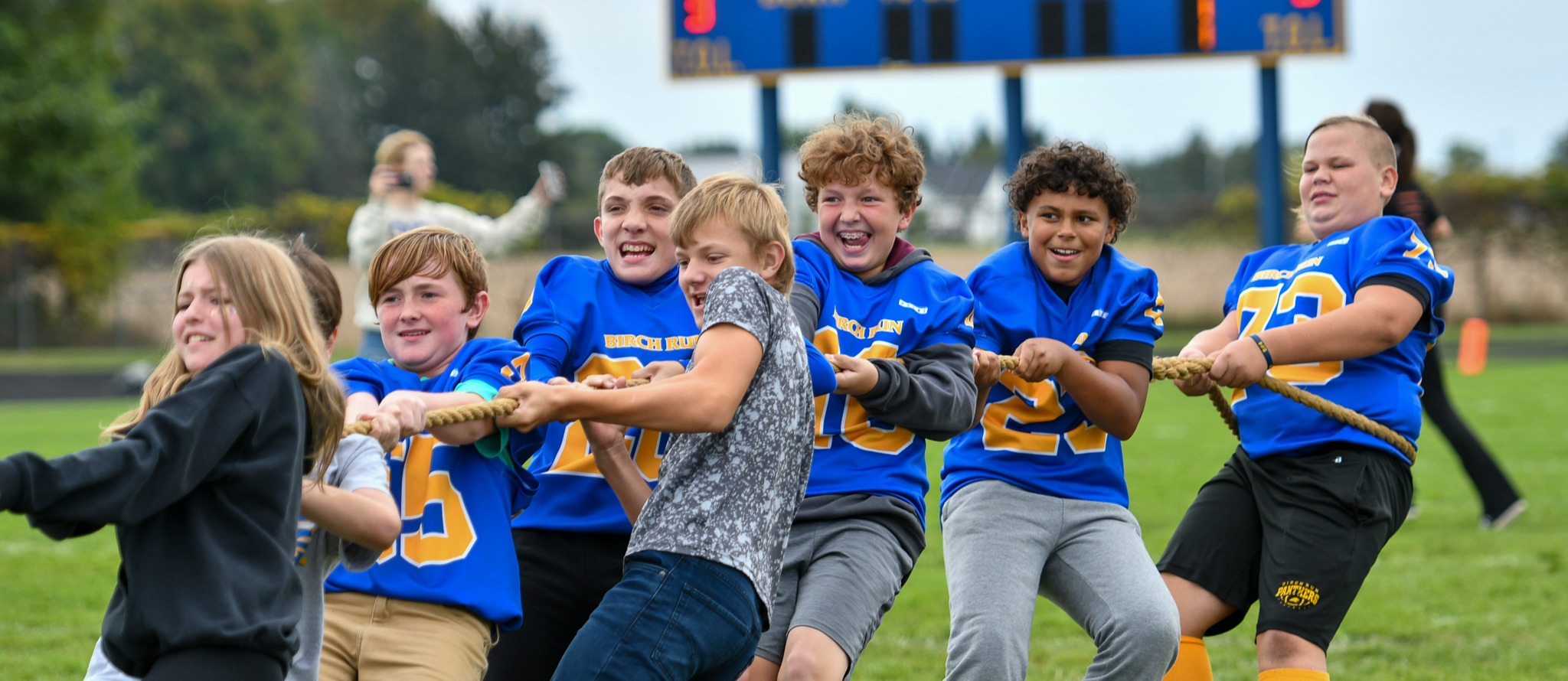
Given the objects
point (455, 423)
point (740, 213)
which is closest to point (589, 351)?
point (455, 423)

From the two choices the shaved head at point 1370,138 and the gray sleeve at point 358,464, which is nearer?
the gray sleeve at point 358,464

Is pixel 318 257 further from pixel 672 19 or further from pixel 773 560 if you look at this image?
pixel 672 19

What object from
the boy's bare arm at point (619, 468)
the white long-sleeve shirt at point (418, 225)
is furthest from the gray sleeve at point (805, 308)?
the white long-sleeve shirt at point (418, 225)

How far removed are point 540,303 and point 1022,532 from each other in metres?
1.29

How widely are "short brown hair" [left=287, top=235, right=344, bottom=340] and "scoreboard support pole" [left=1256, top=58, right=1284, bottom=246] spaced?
574 inches

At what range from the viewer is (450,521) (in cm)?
300

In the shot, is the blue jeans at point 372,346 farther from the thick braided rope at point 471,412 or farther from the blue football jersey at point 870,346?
the thick braided rope at point 471,412

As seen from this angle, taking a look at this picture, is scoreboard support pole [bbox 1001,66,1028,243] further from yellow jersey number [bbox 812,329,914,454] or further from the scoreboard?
yellow jersey number [bbox 812,329,914,454]

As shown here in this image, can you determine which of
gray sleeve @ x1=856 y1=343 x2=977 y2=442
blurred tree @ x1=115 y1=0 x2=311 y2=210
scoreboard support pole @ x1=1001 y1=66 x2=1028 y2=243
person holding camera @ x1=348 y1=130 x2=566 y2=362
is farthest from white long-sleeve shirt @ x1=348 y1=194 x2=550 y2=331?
blurred tree @ x1=115 y1=0 x2=311 y2=210

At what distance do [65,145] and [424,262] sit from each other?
1017 inches

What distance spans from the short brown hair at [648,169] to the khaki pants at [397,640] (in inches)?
43.6

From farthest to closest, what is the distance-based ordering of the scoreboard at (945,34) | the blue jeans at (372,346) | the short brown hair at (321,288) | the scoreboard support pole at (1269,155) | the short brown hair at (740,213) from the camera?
the scoreboard support pole at (1269,155), the scoreboard at (945,34), the blue jeans at (372,346), the short brown hair at (321,288), the short brown hair at (740,213)

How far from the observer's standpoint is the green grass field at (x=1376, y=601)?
492cm

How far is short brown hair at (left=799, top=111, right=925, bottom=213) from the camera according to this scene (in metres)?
3.38
